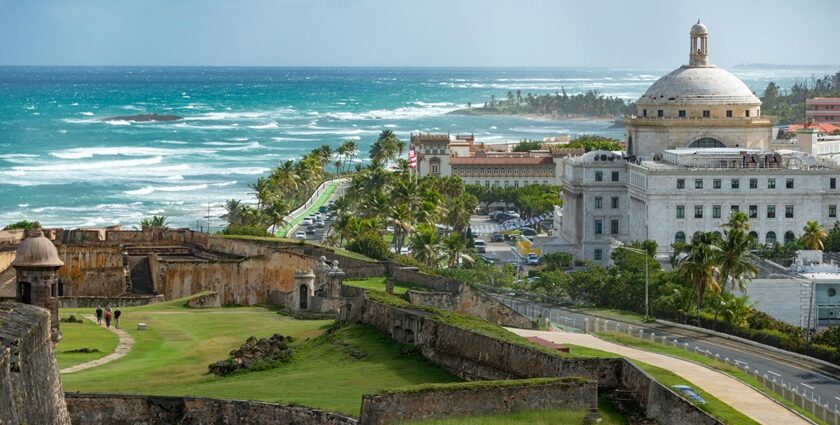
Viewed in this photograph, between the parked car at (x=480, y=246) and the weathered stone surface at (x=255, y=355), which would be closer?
the weathered stone surface at (x=255, y=355)

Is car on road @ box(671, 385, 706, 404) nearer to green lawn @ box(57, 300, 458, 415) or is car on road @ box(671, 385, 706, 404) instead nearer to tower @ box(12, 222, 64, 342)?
green lawn @ box(57, 300, 458, 415)

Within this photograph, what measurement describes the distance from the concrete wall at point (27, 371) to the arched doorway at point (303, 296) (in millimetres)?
25702

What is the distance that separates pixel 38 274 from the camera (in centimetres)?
5322

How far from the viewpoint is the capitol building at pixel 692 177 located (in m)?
115

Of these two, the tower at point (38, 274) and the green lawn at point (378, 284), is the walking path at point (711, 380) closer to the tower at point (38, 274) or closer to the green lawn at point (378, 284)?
the green lawn at point (378, 284)

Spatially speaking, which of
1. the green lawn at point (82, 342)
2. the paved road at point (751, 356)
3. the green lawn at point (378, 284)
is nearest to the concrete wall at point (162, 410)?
the green lawn at point (82, 342)

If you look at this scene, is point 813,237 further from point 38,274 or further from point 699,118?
point 38,274

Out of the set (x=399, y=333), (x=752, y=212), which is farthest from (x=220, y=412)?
(x=752, y=212)

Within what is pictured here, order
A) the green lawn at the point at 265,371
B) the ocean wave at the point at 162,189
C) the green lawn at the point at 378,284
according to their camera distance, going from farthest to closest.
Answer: the ocean wave at the point at 162,189, the green lawn at the point at 378,284, the green lawn at the point at 265,371

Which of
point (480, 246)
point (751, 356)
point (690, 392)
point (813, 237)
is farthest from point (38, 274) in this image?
point (480, 246)

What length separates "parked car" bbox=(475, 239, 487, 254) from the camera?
118 m

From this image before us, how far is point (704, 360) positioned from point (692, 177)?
50.9 metres

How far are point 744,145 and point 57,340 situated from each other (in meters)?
79.8

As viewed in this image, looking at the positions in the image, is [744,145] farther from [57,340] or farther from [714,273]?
[57,340]
